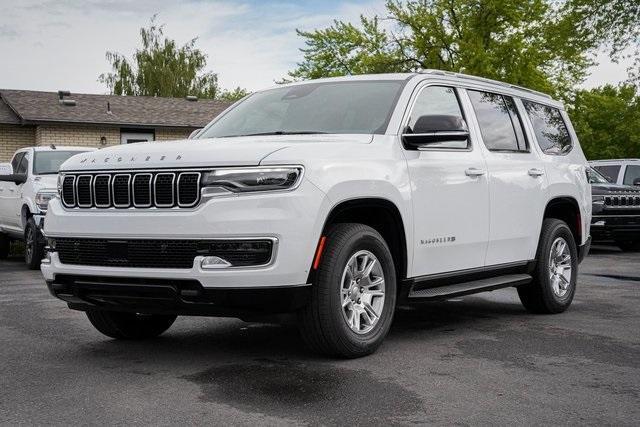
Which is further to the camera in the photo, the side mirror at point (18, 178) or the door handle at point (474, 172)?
the side mirror at point (18, 178)

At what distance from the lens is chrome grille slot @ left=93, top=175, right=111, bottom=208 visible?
18.8ft

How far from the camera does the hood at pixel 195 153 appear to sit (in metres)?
5.37

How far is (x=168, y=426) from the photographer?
14.0 feet

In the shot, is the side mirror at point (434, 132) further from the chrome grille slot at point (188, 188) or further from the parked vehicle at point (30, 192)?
the parked vehicle at point (30, 192)

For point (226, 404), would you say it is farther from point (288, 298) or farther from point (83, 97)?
point (83, 97)

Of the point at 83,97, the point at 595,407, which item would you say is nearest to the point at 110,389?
the point at 595,407

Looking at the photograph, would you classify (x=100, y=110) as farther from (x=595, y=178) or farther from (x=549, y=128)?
(x=549, y=128)

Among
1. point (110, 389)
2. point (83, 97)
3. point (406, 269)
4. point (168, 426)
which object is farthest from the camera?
point (83, 97)

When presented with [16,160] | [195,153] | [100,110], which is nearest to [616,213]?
[16,160]

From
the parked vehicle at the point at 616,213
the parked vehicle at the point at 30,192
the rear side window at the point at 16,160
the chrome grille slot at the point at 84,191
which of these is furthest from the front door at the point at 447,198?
the rear side window at the point at 16,160

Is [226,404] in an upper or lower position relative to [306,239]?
lower

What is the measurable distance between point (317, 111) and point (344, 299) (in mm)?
1626

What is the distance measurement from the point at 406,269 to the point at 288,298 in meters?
1.23

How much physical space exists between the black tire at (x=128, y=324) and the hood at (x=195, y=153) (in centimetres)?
114
